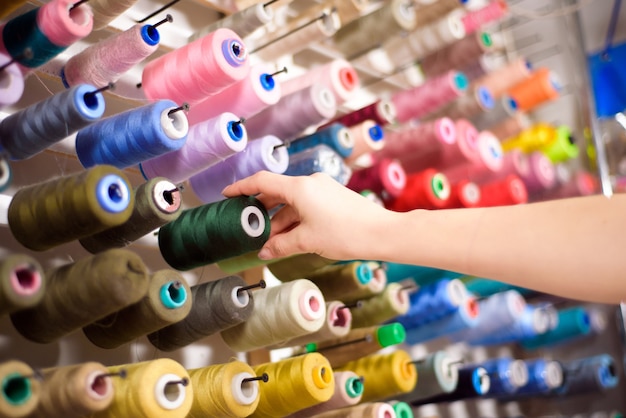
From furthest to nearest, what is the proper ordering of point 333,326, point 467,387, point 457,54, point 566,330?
point 566,330 → point 457,54 → point 467,387 → point 333,326

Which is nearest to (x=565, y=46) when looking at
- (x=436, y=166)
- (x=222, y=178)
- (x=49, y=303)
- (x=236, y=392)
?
(x=436, y=166)

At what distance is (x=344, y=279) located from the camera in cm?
88

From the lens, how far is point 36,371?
0.55m

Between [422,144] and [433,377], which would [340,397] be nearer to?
[433,377]

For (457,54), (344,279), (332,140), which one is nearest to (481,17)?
(457,54)

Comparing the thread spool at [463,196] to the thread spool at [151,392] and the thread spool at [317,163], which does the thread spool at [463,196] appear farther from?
the thread spool at [151,392]

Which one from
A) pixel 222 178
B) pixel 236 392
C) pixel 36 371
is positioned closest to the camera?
pixel 36 371

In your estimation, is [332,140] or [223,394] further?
[332,140]

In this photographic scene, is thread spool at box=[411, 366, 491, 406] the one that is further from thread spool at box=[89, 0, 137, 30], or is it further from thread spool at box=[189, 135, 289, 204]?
thread spool at box=[89, 0, 137, 30]

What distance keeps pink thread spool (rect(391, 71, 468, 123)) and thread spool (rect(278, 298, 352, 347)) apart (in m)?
0.48

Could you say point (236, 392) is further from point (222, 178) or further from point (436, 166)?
point (436, 166)

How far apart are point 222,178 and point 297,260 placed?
147mm

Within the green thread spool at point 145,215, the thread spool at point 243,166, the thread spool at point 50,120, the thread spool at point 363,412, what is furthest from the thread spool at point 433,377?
the thread spool at point 50,120

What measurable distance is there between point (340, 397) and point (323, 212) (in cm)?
25
